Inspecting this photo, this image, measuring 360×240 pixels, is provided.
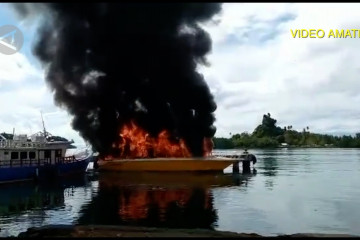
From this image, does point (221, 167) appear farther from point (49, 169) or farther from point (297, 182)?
point (49, 169)

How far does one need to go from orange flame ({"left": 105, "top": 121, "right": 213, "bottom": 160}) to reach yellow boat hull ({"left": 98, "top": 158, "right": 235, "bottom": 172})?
29.2 feet

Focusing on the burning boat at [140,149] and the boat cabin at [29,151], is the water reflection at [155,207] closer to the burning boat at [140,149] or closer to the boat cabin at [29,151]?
the boat cabin at [29,151]

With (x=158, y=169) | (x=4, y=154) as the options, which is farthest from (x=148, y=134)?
(x=4, y=154)

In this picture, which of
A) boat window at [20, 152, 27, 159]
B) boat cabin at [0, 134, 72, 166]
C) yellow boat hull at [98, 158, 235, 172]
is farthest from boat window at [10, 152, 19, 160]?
yellow boat hull at [98, 158, 235, 172]

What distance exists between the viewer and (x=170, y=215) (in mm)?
32750

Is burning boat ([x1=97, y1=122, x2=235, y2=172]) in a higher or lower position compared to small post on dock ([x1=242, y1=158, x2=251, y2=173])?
higher

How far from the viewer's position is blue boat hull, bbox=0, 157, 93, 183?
5856 cm

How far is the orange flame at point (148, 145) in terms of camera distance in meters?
89.1

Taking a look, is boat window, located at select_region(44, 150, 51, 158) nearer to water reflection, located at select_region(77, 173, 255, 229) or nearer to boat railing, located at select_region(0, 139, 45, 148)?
boat railing, located at select_region(0, 139, 45, 148)

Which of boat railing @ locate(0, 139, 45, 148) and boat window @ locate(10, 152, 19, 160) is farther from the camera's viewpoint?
boat railing @ locate(0, 139, 45, 148)

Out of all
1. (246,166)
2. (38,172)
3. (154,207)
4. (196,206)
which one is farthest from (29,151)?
(246,166)

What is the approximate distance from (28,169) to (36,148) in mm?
4054

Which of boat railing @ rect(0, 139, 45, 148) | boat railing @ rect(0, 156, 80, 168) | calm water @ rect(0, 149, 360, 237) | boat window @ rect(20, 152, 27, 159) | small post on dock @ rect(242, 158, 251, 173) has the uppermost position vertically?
boat railing @ rect(0, 139, 45, 148)

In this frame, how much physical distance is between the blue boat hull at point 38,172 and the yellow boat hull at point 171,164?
9278mm
